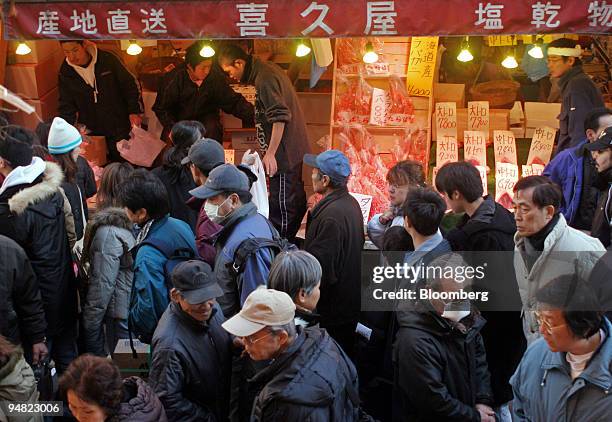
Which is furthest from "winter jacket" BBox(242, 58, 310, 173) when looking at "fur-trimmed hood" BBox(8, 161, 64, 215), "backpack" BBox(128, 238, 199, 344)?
"backpack" BBox(128, 238, 199, 344)

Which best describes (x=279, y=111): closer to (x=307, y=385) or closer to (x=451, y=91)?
(x=451, y=91)

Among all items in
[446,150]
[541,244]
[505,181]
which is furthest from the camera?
[446,150]

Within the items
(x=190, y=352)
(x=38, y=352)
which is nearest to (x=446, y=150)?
(x=38, y=352)

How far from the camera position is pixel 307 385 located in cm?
379

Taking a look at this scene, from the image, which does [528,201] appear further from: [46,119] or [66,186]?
[46,119]

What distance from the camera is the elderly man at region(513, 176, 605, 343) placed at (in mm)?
4797

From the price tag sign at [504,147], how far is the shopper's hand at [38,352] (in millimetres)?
5032

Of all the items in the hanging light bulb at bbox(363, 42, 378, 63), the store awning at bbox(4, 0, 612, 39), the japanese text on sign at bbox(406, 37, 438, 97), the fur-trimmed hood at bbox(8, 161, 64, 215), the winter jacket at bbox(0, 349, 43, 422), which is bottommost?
the winter jacket at bbox(0, 349, 43, 422)

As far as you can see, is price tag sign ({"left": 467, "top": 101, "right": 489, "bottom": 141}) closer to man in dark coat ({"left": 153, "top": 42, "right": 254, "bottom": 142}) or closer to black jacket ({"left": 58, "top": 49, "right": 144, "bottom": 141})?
man in dark coat ({"left": 153, "top": 42, "right": 254, "bottom": 142})

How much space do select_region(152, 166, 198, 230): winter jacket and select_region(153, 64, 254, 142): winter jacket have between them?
6.21 feet

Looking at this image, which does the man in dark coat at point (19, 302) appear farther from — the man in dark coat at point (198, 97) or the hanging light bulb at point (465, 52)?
the hanging light bulb at point (465, 52)

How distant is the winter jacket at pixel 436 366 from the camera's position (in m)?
4.45

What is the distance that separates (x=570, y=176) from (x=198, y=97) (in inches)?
150

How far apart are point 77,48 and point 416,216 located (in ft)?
16.0
